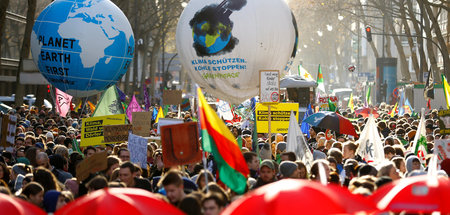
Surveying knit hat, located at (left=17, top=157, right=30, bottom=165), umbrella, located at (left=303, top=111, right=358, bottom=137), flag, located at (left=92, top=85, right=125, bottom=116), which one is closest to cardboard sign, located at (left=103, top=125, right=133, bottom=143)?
knit hat, located at (left=17, top=157, right=30, bottom=165)

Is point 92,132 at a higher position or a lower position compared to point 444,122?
lower

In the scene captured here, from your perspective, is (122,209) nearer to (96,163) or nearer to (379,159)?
(96,163)

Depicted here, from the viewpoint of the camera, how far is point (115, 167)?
1052 centimetres

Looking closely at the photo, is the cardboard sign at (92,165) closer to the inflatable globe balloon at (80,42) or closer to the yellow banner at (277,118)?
the inflatable globe balloon at (80,42)

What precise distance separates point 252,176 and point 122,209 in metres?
4.80

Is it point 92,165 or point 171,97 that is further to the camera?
point 171,97

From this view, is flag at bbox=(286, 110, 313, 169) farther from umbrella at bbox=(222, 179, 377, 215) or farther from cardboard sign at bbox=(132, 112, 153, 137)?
umbrella at bbox=(222, 179, 377, 215)

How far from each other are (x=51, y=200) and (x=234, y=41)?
6.61 meters

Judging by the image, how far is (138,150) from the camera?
11945mm

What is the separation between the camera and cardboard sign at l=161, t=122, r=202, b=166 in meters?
9.48

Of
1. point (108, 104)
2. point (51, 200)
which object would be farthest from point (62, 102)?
point (51, 200)

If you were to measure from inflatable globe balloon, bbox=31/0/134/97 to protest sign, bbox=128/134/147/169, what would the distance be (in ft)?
12.9

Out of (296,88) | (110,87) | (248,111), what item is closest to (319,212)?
(110,87)

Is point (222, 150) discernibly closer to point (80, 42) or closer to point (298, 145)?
point (298, 145)
